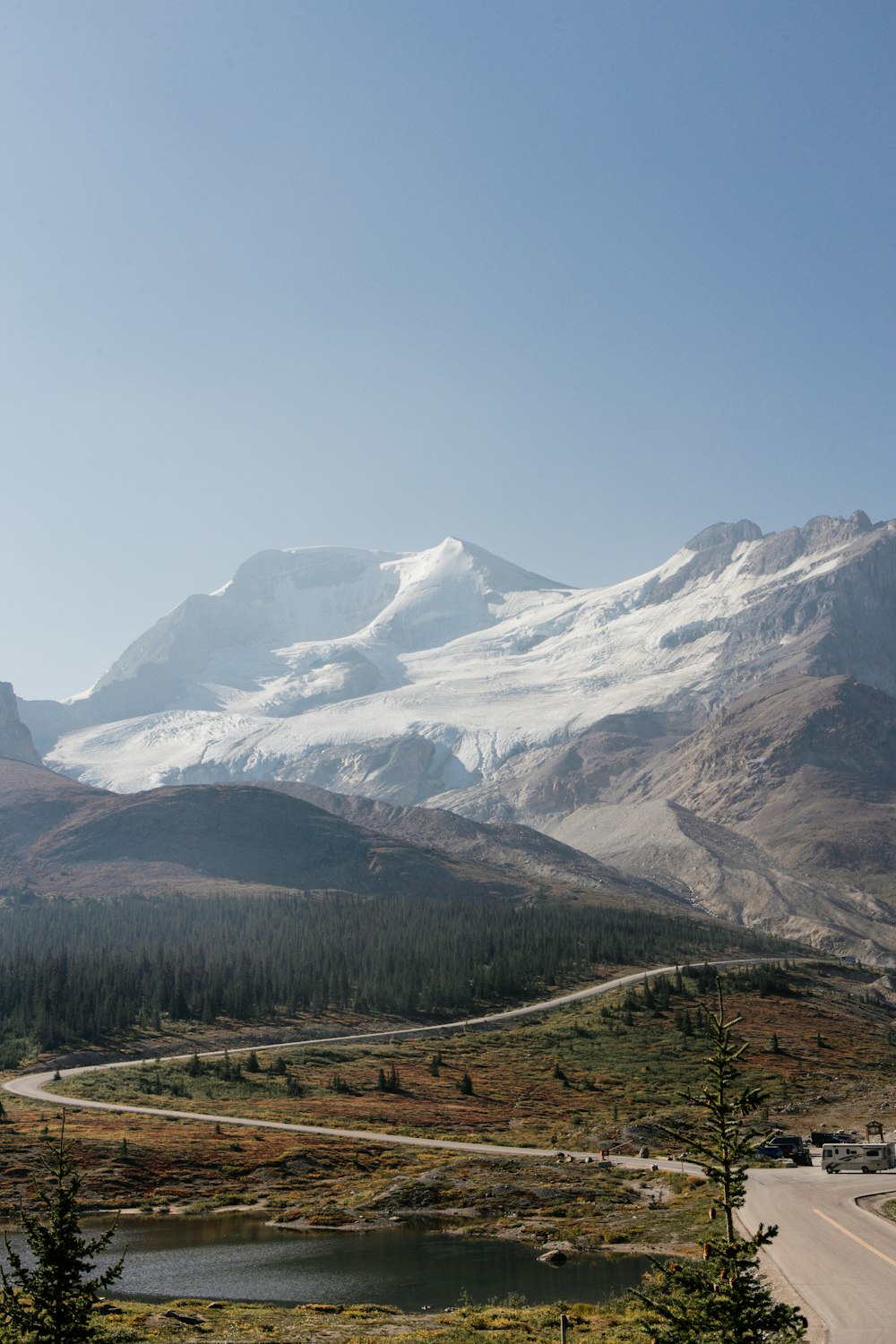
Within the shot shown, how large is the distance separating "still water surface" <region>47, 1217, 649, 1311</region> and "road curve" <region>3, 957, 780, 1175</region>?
20551 mm

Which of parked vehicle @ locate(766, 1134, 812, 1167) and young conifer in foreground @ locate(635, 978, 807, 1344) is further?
parked vehicle @ locate(766, 1134, 812, 1167)

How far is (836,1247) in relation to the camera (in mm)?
39938

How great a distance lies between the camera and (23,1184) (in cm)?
6450

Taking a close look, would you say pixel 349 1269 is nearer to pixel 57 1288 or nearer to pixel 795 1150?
pixel 795 1150

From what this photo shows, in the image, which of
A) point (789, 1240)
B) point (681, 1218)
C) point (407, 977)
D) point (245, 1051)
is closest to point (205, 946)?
point (407, 977)

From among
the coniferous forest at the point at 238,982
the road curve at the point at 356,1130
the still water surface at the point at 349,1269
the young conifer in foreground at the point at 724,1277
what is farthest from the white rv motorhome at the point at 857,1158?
the coniferous forest at the point at 238,982

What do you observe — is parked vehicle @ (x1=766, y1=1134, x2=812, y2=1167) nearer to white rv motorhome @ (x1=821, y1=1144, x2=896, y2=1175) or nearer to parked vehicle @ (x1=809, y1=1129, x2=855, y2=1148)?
white rv motorhome @ (x1=821, y1=1144, x2=896, y2=1175)

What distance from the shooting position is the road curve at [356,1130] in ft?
250

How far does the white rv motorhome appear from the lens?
58281 millimetres

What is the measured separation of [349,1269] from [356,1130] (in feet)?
131

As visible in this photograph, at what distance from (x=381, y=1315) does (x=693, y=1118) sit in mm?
57041

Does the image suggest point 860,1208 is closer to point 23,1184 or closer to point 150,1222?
point 150,1222

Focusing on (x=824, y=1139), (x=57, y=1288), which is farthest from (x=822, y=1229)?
(x=57, y=1288)

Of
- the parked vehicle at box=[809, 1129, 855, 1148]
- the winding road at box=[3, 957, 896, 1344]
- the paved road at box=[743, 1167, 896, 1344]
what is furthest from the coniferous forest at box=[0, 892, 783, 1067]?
the paved road at box=[743, 1167, 896, 1344]
